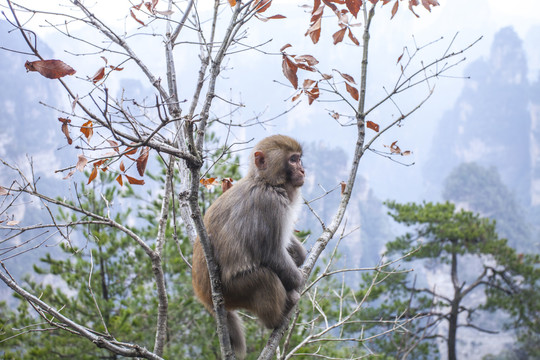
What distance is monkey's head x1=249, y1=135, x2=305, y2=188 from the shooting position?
346 centimetres

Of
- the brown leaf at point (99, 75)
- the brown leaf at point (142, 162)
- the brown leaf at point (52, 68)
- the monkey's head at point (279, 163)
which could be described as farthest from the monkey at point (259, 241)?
the brown leaf at point (52, 68)

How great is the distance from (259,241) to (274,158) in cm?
66

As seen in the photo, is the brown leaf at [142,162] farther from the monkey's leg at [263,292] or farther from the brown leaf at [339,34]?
the brown leaf at [339,34]

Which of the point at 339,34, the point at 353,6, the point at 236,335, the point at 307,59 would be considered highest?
the point at 339,34

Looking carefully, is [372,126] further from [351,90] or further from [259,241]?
[259,241]

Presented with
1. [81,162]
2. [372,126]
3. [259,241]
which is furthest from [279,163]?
[81,162]

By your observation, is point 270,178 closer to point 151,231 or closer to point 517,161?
point 151,231

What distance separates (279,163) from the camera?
3479 millimetres

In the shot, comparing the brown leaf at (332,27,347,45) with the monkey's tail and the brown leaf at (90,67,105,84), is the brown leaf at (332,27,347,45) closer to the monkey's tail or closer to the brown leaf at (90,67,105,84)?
the brown leaf at (90,67,105,84)

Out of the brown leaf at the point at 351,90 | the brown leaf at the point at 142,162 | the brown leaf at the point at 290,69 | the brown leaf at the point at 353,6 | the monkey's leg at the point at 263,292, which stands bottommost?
the monkey's leg at the point at 263,292

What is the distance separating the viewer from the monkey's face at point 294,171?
348 cm

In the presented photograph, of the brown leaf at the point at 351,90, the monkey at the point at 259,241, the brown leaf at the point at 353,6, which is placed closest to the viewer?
the brown leaf at the point at 353,6

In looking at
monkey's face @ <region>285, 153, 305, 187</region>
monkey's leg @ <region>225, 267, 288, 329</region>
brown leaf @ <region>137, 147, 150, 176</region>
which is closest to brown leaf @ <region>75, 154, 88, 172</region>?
brown leaf @ <region>137, 147, 150, 176</region>

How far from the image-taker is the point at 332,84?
11.6ft
